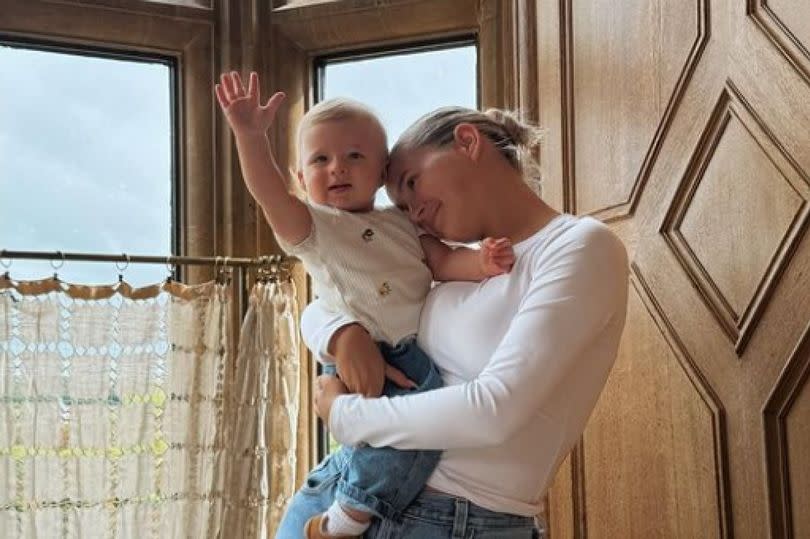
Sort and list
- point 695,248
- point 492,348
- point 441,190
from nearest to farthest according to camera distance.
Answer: point 492,348, point 441,190, point 695,248

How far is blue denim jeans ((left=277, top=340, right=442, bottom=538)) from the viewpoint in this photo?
1.32 metres

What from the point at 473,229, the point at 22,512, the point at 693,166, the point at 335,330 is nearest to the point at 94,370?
the point at 22,512

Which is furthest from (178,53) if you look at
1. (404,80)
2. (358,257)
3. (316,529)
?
(316,529)

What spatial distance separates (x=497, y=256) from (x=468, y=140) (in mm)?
183

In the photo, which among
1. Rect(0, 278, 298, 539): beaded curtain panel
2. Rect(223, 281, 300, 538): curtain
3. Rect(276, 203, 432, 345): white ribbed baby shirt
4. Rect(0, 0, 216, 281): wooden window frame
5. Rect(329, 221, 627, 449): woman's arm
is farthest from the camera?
Rect(0, 0, 216, 281): wooden window frame

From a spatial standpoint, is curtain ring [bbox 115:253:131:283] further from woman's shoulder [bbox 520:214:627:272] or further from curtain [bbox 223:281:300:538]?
woman's shoulder [bbox 520:214:627:272]

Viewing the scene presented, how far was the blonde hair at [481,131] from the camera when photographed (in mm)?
1453

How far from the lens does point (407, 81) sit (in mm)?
2570

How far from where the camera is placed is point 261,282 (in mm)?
2381

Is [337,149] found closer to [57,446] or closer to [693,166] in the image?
[693,166]

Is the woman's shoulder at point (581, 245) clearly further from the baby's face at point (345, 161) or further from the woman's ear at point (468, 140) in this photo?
the baby's face at point (345, 161)

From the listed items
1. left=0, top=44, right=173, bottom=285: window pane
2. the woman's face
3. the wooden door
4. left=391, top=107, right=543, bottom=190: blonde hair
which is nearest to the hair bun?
left=391, top=107, right=543, bottom=190: blonde hair

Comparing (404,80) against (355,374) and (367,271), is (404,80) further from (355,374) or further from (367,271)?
(355,374)

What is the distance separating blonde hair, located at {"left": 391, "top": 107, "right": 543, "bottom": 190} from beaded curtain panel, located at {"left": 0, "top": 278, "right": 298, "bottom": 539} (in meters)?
0.96
